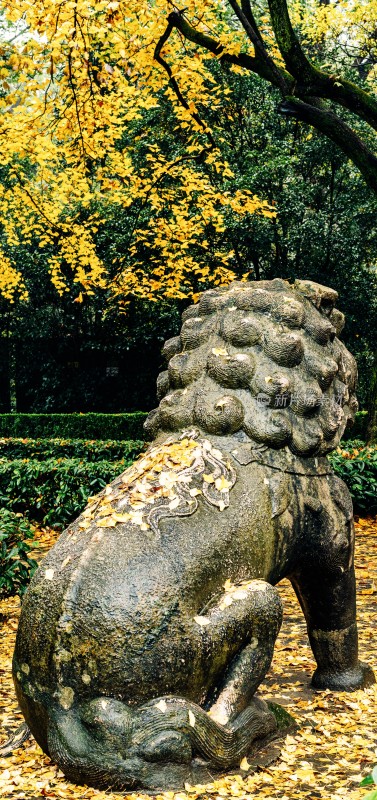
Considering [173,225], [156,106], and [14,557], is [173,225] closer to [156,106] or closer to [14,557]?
[156,106]

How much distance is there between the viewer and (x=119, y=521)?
11.3ft

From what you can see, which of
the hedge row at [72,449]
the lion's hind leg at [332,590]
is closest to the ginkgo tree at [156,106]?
the hedge row at [72,449]

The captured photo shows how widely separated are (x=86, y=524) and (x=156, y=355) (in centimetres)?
1591

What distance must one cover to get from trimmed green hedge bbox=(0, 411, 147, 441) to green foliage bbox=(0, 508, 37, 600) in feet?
32.4

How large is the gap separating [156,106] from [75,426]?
671 cm

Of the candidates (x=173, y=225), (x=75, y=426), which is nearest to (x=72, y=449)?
(x=173, y=225)

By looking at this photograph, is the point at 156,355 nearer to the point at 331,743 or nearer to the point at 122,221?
the point at 122,221

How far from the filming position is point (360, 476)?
10828mm

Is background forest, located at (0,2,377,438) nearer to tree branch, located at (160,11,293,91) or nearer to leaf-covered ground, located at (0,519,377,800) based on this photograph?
tree branch, located at (160,11,293,91)

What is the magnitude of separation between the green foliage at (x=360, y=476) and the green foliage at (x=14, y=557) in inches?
202

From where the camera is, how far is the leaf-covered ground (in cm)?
326

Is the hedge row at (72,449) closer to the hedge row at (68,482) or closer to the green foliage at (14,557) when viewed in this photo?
the hedge row at (68,482)

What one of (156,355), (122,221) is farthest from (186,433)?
(156,355)

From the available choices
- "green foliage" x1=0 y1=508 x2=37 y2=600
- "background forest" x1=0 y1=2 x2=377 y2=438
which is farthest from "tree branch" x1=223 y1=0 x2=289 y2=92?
"green foliage" x1=0 y1=508 x2=37 y2=600
